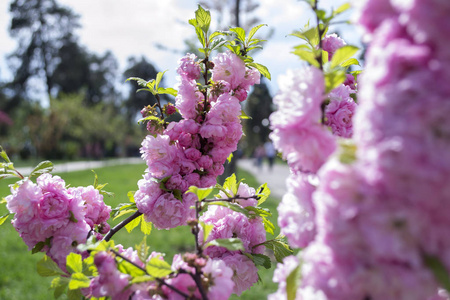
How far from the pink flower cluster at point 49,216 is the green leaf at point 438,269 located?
3.06ft

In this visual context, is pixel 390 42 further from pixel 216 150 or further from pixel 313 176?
pixel 216 150

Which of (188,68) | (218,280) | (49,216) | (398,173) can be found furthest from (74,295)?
(398,173)

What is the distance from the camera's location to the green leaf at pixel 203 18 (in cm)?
129

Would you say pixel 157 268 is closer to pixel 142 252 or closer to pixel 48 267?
pixel 142 252

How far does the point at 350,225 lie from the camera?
441 mm

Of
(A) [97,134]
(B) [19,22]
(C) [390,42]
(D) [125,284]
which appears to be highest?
(B) [19,22]

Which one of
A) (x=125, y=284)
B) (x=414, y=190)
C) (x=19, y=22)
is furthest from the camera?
(x=19, y=22)

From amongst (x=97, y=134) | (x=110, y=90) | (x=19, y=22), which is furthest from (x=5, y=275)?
(x=110, y=90)

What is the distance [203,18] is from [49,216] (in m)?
0.81

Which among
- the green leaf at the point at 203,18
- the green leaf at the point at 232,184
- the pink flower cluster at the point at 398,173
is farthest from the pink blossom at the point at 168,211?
the pink flower cluster at the point at 398,173

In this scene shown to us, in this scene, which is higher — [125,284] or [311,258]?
[311,258]

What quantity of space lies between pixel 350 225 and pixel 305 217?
0.61ft

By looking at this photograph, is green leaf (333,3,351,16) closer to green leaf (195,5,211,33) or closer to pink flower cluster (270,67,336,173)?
pink flower cluster (270,67,336,173)

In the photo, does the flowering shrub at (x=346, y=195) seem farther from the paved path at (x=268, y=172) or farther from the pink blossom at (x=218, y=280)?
the paved path at (x=268, y=172)
